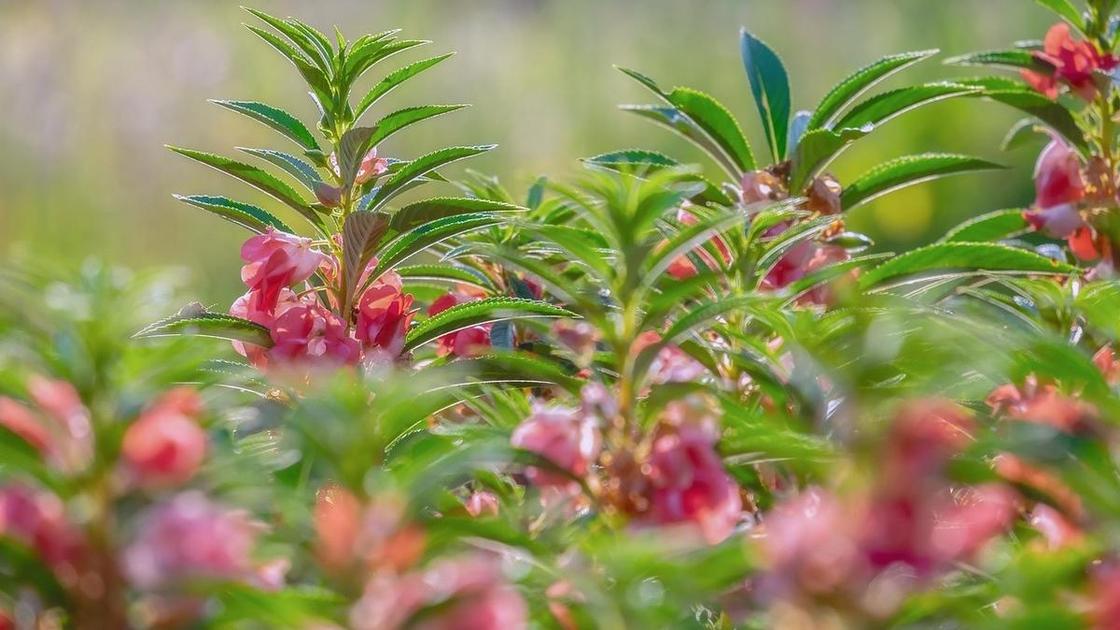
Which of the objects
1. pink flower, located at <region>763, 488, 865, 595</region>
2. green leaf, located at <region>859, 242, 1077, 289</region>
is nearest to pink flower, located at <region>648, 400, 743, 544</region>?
pink flower, located at <region>763, 488, 865, 595</region>

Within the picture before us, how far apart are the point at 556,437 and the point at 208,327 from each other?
41cm

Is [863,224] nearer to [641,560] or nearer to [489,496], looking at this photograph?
[489,496]

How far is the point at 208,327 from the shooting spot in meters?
1.09

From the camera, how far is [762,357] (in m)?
1.00

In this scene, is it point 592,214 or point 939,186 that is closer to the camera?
point 592,214

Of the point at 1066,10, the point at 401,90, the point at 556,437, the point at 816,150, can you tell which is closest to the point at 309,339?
the point at 556,437

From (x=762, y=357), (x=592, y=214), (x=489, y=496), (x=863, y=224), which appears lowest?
(x=863, y=224)

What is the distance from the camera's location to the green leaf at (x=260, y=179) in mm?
1181

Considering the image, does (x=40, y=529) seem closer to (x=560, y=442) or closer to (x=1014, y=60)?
(x=560, y=442)

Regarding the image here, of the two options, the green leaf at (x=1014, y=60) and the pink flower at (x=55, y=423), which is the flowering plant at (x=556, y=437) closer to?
the pink flower at (x=55, y=423)

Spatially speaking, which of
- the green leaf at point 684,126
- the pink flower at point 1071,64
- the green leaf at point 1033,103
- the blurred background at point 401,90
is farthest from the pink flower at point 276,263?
the blurred background at point 401,90

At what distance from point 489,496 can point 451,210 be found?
25cm

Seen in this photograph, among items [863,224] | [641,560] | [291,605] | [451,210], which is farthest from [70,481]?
[863,224]

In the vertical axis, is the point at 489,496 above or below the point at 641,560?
below
